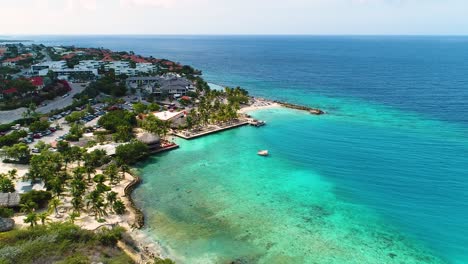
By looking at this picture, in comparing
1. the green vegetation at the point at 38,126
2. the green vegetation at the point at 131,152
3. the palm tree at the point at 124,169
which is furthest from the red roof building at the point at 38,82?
the palm tree at the point at 124,169

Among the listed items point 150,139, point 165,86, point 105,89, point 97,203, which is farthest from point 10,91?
point 97,203

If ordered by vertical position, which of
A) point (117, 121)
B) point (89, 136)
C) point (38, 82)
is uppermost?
point (38, 82)

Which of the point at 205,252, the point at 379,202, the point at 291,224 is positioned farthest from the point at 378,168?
the point at 205,252

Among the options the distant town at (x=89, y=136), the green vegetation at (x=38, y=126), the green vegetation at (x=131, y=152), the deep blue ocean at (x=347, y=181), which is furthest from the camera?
the green vegetation at (x=38, y=126)

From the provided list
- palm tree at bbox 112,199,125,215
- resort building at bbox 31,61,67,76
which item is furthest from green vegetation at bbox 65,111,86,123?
resort building at bbox 31,61,67,76

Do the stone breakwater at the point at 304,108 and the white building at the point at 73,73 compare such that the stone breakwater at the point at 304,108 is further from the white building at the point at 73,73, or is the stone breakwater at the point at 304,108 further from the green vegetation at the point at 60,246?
the white building at the point at 73,73

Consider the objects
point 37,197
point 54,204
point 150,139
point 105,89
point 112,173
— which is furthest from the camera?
point 105,89

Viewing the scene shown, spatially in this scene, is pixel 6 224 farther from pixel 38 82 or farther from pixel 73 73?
pixel 73 73

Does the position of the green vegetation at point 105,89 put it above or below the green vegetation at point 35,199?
above

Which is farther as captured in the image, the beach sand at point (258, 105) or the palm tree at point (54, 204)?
the beach sand at point (258, 105)

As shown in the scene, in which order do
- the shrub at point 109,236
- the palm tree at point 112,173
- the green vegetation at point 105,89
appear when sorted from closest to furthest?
the shrub at point 109,236 < the palm tree at point 112,173 < the green vegetation at point 105,89
